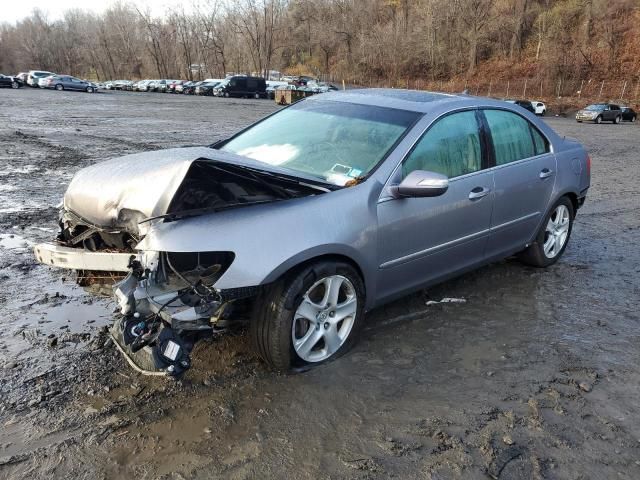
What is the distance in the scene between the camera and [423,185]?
3.38 metres

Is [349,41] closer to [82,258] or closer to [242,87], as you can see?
[242,87]

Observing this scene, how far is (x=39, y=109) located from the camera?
2517cm

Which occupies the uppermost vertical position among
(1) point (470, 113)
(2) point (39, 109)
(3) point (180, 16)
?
(3) point (180, 16)

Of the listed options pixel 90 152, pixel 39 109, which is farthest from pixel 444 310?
pixel 39 109

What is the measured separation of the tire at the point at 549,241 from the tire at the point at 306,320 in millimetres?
2480

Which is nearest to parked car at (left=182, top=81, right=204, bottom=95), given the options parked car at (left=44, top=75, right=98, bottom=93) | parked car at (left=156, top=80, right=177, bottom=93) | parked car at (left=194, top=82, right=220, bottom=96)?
parked car at (left=194, top=82, right=220, bottom=96)

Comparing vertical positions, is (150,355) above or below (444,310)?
above

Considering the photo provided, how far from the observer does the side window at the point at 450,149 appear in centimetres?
373

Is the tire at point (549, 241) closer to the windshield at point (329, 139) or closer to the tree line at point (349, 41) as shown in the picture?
the windshield at point (329, 139)

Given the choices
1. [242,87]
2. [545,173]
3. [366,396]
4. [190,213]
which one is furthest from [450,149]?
[242,87]

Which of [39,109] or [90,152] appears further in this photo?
[39,109]

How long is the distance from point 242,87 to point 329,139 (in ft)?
159

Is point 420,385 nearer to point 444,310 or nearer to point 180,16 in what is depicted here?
point 444,310

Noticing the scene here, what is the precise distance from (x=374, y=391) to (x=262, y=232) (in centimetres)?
114
